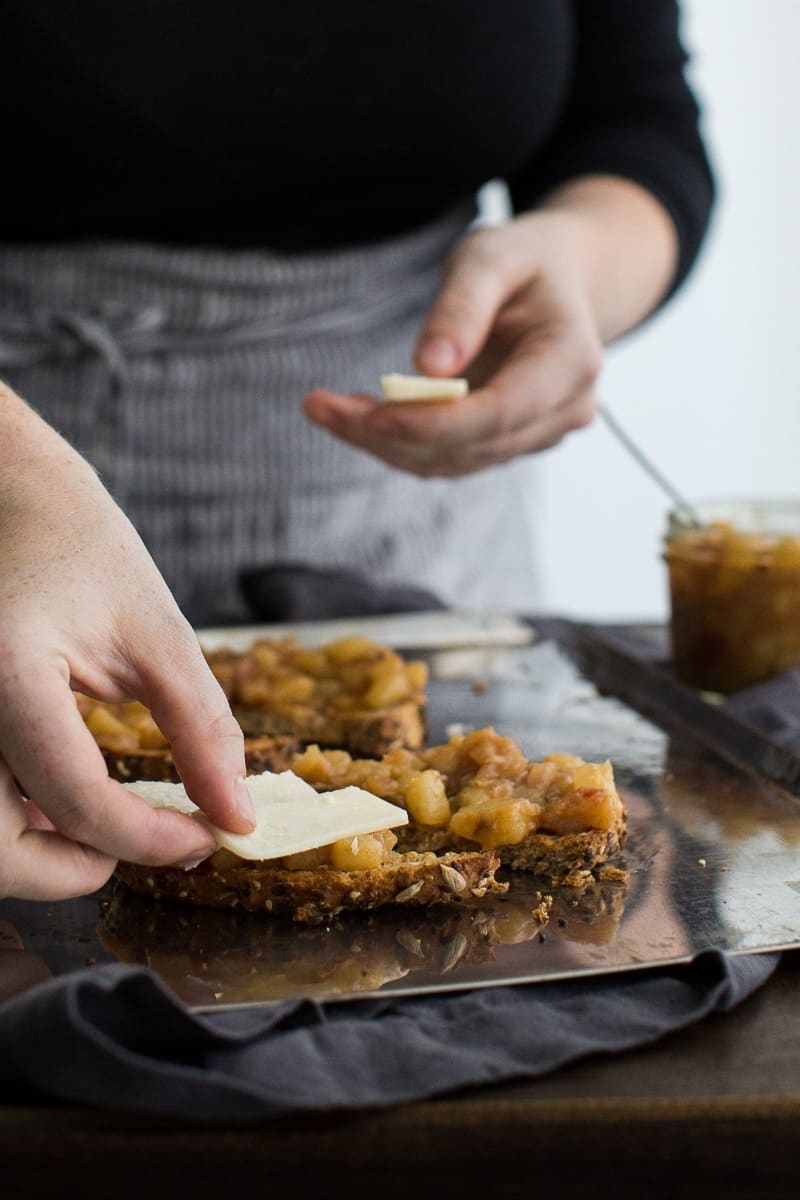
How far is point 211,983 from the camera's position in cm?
111

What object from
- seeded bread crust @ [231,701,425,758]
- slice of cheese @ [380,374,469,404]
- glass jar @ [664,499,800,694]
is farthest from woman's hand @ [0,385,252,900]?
glass jar @ [664,499,800,694]

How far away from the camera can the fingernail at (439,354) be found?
179cm

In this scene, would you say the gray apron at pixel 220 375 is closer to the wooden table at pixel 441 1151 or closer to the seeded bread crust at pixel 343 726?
the seeded bread crust at pixel 343 726

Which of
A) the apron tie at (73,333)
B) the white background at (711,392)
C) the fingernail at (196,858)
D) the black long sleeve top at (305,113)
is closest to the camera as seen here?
the fingernail at (196,858)

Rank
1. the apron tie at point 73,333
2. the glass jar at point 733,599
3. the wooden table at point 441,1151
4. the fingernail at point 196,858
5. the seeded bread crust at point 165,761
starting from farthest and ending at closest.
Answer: the apron tie at point 73,333 → the glass jar at point 733,599 → the seeded bread crust at point 165,761 → the fingernail at point 196,858 → the wooden table at point 441,1151

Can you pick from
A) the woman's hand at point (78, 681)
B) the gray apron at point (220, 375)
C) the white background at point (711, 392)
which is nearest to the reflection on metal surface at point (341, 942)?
the woman's hand at point (78, 681)

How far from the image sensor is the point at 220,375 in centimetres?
239

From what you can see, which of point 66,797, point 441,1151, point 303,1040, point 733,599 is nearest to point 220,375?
point 733,599

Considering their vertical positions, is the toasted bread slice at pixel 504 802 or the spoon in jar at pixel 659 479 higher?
the spoon in jar at pixel 659 479

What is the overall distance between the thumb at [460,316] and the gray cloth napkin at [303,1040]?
93cm

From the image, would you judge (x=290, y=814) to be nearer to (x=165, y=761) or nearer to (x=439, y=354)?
(x=165, y=761)

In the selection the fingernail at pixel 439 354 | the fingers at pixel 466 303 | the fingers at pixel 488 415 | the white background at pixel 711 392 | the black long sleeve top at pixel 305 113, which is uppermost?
the black long sleeve top at pixel 305 113

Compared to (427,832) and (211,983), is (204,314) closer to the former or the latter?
(427,832)

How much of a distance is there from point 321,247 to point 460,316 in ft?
2.32
